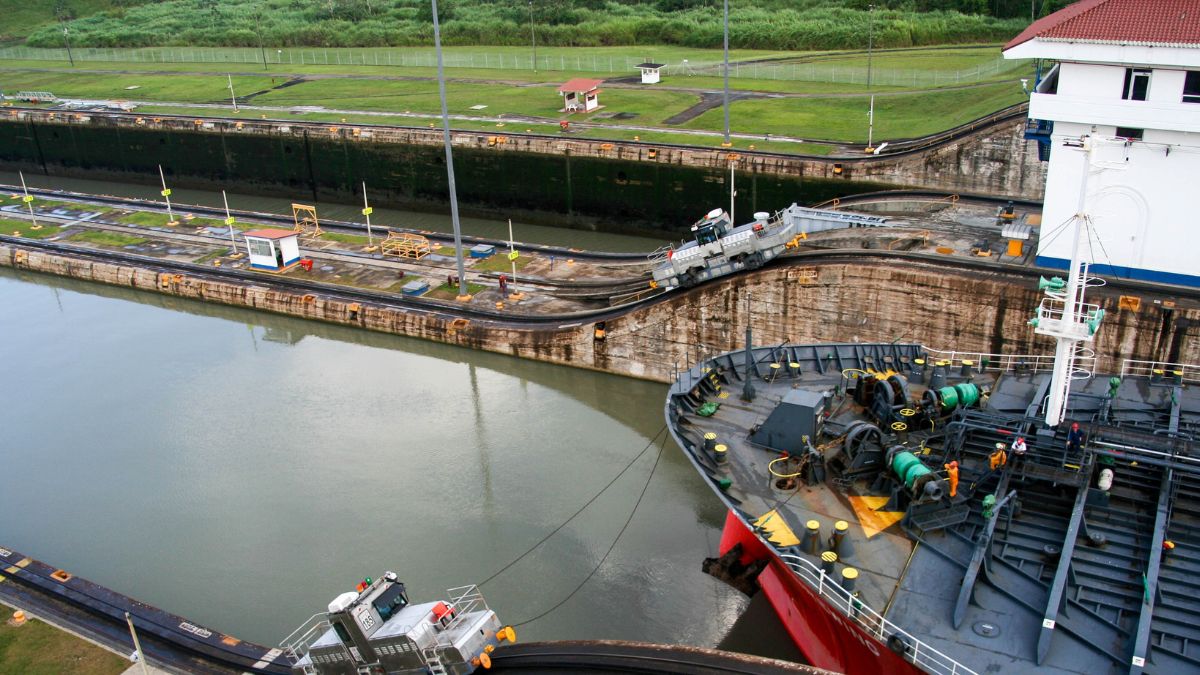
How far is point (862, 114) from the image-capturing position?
50719mm

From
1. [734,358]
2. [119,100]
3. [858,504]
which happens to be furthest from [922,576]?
[119,100]

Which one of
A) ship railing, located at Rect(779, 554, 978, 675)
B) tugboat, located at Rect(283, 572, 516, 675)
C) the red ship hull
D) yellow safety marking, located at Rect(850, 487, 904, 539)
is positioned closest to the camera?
ship railing, located at Rect(779, 554, 978, 675)

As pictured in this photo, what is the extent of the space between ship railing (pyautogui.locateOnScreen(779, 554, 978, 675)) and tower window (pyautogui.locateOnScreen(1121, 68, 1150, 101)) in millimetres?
16519

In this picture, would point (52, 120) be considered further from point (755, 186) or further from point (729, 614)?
point (729, 614)

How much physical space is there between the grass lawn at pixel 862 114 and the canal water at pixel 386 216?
9217 mm

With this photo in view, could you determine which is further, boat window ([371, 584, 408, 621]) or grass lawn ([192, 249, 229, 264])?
grass lawn ([192, 249, 229, 264])

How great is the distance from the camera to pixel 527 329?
109ft

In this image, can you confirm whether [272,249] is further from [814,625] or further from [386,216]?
[814,625]

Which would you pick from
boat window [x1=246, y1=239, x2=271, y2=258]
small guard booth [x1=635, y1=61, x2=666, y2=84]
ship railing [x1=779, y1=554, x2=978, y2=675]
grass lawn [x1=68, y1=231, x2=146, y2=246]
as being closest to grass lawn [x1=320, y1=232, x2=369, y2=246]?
boat window [x1=246, y1=239, x2=271, y2=258]

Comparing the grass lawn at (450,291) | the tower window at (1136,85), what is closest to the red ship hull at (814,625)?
the tower window at (1136,85)

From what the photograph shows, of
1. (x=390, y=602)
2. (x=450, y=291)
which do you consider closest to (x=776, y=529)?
(x=390, y=602)

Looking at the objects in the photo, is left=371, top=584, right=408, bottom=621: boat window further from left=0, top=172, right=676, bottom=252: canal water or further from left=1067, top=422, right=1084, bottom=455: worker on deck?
left=0, top=172, right=676, bottom=252: canal water

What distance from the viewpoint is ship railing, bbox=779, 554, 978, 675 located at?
560 inches

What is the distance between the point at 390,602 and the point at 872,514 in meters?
Result: 9.24
